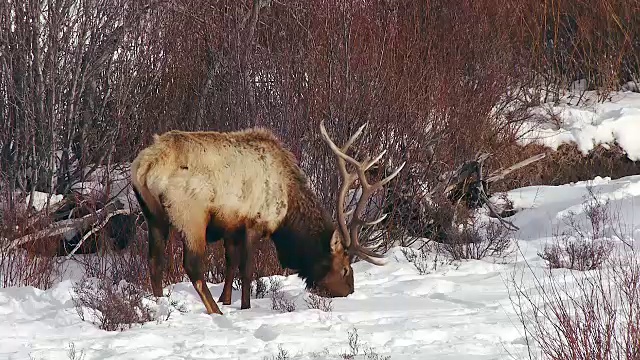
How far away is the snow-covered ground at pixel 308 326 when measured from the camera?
5195 millimetres

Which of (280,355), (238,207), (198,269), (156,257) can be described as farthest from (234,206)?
(280,355)

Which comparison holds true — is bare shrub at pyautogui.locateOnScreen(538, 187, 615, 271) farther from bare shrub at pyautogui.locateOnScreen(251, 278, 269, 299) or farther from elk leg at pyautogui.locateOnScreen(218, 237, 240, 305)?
elk leg at pyautogui.locateOnScreen(218, 237, 240, 305)

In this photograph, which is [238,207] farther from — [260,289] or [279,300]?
[260,289]

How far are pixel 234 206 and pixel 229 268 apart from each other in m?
0.53

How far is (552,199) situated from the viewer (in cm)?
1147

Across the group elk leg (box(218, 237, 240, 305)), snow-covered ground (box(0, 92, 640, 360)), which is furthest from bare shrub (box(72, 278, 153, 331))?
elk leg (box(218, 237, 240, 305))

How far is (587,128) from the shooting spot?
1370cm

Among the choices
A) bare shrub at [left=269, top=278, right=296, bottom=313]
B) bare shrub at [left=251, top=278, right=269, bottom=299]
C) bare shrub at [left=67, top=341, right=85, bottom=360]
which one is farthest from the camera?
bare shrub at [left=251, top=278, right=269, bottom=299]

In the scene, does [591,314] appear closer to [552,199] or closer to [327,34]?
[327,34]

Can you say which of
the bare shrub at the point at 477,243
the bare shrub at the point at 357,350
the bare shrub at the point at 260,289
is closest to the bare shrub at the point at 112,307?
the bare shrub at the point at 260,289

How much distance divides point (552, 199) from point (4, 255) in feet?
21.4

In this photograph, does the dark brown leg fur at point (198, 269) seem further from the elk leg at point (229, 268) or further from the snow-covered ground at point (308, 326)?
the elk leg at point (229, 268)

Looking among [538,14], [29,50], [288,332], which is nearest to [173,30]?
[29,50]

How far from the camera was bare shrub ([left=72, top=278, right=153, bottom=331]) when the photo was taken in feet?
19.0
